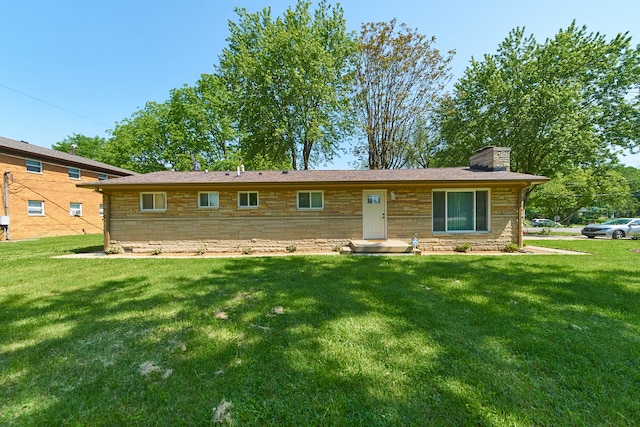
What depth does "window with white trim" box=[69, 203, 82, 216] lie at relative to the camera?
62.4ft

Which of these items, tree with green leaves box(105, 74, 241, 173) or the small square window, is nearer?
the small square window

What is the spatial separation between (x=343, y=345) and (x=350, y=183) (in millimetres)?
7200

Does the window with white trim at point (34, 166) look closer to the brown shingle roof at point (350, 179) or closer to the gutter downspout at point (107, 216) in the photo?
the brown shingle roof at point (350, 179)

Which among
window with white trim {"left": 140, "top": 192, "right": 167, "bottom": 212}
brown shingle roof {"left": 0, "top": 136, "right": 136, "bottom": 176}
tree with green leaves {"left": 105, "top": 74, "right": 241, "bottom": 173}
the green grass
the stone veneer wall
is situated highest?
tree with green leaves {"left": 105, "top": 74, "right": 241, "bottom": 173}

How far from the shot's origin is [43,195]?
17312 millimetres

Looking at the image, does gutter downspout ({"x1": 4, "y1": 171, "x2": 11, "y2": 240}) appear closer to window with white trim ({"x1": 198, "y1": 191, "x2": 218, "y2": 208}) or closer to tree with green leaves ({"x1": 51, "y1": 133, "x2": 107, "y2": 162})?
window with white trim ({"x1": 198, "y1": 191, "x2": 218, "y2": 208})

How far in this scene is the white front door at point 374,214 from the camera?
10.2m

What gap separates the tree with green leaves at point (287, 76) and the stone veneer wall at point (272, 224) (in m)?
9.06

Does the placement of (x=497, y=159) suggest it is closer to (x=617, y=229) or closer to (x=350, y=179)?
(x=350, y=179)

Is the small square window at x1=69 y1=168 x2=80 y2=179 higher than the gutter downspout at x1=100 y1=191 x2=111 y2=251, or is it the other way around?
the small square window at x1=69 y1=168 x2=80 y2=179

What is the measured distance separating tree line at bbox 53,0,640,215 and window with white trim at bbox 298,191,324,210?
8.97 meters

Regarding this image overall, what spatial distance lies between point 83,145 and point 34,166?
23.3 metres

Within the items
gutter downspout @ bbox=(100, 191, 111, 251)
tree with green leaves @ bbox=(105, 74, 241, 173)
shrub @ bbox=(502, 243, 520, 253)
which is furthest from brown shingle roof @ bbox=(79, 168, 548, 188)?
tree with green leaves @ bbox=(105, 74, 241, 173)

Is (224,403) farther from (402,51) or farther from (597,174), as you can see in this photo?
(597,174)
